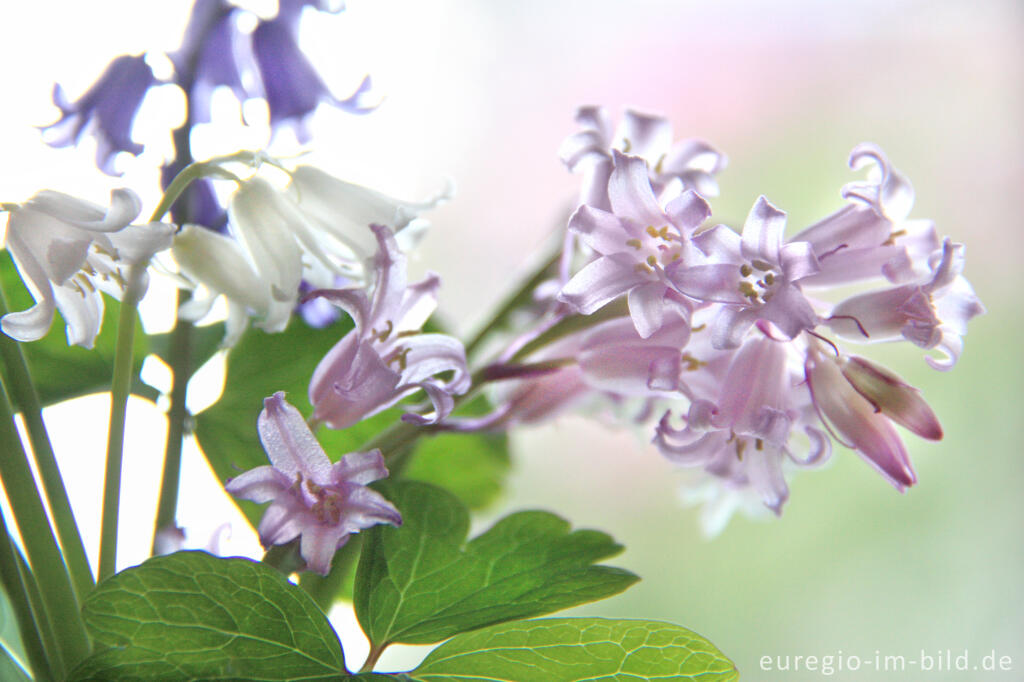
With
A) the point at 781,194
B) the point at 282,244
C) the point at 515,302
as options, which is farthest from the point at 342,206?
the point at 781,194

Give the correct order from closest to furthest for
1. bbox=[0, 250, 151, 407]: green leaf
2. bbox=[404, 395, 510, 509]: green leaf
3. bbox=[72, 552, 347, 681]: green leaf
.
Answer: bbox=[72, 552, 347, 681]: green leaf, bbox=[0, 250, 151, 407]: green leaf, bbox=[404, 395, 510, 509]: green leaf

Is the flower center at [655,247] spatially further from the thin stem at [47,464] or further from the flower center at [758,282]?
the thin stem at [47,464]

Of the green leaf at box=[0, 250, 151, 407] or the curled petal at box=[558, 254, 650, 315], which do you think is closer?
the curled petal at box=[558, 254, 650, 315]

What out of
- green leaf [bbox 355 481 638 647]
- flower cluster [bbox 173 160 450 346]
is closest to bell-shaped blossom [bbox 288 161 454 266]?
flower cluster [bbox 173 160 450 346]

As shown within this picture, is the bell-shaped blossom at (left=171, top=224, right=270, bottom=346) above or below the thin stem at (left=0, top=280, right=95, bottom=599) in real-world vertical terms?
above

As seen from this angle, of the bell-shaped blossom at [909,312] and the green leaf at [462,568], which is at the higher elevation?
the bell-shaped blossom at [909,312]

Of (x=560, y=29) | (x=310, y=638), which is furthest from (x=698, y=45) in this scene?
(x=310, y=638)

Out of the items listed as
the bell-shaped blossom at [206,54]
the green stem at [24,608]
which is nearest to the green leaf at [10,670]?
the green stem at [24,608]

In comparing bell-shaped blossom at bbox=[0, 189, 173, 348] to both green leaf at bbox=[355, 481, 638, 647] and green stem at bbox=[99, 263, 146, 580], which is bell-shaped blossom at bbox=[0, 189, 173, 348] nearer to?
green stem at bbox=[99, 263, 146, 580]
